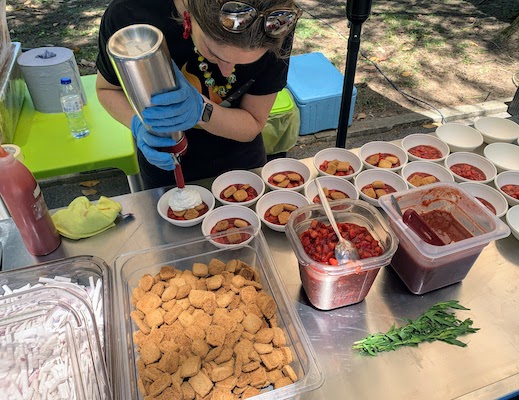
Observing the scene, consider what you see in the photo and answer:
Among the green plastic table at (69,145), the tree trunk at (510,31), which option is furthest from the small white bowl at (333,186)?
the tree trunk at (510,31)

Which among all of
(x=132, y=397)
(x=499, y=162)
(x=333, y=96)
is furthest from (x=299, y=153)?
(x=132, y=397)

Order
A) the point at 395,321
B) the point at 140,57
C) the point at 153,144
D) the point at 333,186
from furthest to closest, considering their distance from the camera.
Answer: the point at 333,186
the point at 153,144
the point at 395,321
the point at 140,57

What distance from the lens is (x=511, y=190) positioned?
1.83m

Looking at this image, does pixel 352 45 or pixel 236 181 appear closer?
pixel 236 181

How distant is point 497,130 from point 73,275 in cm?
215

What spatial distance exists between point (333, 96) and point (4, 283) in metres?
2.96

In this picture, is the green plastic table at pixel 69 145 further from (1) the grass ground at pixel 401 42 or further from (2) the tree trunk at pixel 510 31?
(2) the tree trunk at pixel 510 31

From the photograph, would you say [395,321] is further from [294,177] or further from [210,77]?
[210,77]

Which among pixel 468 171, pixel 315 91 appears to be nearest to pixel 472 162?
pixel 468 171

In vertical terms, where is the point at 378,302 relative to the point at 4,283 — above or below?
below

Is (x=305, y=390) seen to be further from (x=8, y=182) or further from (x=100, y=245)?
(x=8, y=182)

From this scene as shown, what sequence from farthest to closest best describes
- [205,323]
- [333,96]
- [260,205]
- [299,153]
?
[299,153], [333,96], [260,205], [205,323]

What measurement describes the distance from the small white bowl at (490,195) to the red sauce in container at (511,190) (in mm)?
81

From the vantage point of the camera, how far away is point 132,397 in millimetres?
1102
